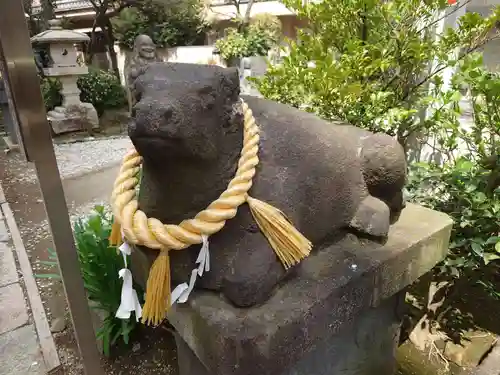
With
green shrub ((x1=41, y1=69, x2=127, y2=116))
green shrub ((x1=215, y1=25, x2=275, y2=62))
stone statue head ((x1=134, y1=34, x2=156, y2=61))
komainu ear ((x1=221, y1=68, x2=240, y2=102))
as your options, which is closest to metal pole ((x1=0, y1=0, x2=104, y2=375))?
komainu ear ((x1=221, y1=68, x2=240, y2=102))

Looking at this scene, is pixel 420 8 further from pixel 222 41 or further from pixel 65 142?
pixel 222 41

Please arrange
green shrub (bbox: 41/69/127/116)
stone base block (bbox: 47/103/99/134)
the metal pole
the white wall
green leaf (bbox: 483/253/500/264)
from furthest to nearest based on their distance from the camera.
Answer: the white wall
green shrub (bbox: 41/69/127/116)
stone base block (bbox: 47/103/99/134)
green leaf (bbox: 483/253/500/264)
the metal pole

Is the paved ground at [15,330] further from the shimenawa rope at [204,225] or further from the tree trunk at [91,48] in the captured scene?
the tree trunk at [91,48]

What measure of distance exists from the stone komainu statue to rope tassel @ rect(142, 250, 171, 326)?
0.13 ft

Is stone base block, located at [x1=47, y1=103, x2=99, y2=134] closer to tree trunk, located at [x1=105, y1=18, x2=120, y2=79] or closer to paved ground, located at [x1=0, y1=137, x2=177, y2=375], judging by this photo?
paved ground, located at [x1=0, y1=137, x2=177, y2=375]

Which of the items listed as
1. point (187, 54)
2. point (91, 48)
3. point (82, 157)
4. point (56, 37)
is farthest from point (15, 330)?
point (91, 48)

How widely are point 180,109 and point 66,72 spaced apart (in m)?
5.74

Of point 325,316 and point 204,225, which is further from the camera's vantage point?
point 325,316

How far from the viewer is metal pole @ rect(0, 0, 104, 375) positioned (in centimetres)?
65

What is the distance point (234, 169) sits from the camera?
0.88 metres

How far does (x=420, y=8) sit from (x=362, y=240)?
1.11 m

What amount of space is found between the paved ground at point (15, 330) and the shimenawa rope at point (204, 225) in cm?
94

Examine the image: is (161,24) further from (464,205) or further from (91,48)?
(464,205)

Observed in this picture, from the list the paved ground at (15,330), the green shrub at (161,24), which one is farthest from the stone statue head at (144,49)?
the green shrub at (161,24)
